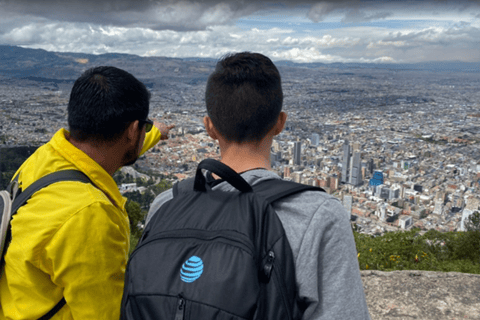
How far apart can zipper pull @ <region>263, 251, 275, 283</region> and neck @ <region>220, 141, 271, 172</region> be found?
0.30 m

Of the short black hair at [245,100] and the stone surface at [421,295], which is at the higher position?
the short black hair at [245,100]

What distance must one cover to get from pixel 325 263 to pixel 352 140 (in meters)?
20.8

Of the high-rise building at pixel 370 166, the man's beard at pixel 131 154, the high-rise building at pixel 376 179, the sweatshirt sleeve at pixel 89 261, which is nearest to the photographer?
the sweatshirt sleeve at pixel 89 261

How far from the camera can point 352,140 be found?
2084 cm

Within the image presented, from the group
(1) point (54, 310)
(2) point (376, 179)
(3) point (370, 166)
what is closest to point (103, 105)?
(1) point (54, 310)

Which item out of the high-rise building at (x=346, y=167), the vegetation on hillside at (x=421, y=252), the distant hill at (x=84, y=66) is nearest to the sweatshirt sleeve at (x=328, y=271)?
the vegetation on hillside at (x=421, y=252)

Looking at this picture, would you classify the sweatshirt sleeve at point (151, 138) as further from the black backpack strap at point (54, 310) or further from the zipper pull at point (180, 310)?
the zipper pull at point (180, 310)

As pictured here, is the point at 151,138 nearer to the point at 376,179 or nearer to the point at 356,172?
the point at 356,172

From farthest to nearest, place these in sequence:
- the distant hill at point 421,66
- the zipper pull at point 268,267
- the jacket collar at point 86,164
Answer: the distant hill at point 421,66 → the jacket collar at point 86,164 → the zipper pull at point 268,267

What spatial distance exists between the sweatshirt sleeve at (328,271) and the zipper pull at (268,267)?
67mm

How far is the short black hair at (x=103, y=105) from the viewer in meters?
1.35

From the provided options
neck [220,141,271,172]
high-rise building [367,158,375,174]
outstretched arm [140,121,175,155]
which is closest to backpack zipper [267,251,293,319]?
neck [220,141,271,172]

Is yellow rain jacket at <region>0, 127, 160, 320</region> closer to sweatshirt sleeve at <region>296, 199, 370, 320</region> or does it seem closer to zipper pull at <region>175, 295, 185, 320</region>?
zipper pull at <region>175, 295, 185, 320</region>

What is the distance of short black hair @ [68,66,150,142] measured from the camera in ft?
4.44
